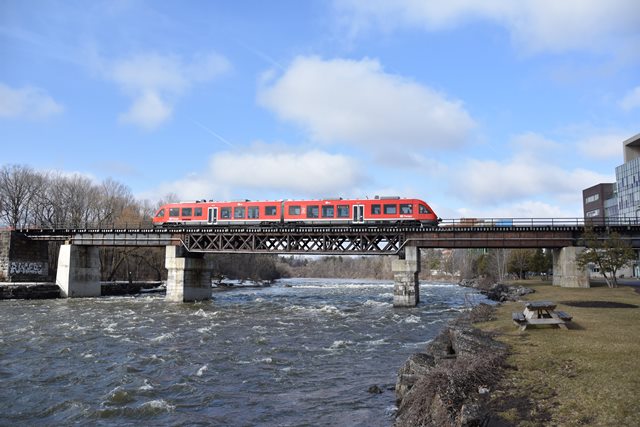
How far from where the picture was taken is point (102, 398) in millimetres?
13859

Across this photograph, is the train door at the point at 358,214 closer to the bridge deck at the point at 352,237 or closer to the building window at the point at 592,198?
the bridge deck at the point at 352,237

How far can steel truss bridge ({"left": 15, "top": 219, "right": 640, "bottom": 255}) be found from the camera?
43906 mm

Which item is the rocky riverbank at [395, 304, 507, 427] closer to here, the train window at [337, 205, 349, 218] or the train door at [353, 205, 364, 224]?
the train door at [353, 205, 364, 224]

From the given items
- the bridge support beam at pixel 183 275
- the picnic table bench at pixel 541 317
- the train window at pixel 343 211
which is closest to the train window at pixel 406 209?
the train window at pixel 343 211

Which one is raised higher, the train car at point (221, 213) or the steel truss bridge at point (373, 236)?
the train car at point (221, 213)

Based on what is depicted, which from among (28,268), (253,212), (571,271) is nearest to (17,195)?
(28,268)

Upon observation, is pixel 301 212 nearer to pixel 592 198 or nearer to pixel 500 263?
pixel 500 263

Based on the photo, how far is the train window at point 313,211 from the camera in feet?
158

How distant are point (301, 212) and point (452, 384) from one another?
39.2 meters

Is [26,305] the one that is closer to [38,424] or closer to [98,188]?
[38,424]

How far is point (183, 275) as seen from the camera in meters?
50.2

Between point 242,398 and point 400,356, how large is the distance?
803 cm

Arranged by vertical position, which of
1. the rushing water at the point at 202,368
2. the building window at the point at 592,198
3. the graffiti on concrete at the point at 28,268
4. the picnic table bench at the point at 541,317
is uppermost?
the building window at the point at 592,198

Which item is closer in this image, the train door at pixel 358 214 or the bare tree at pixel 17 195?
the train door at pixel 358 214
